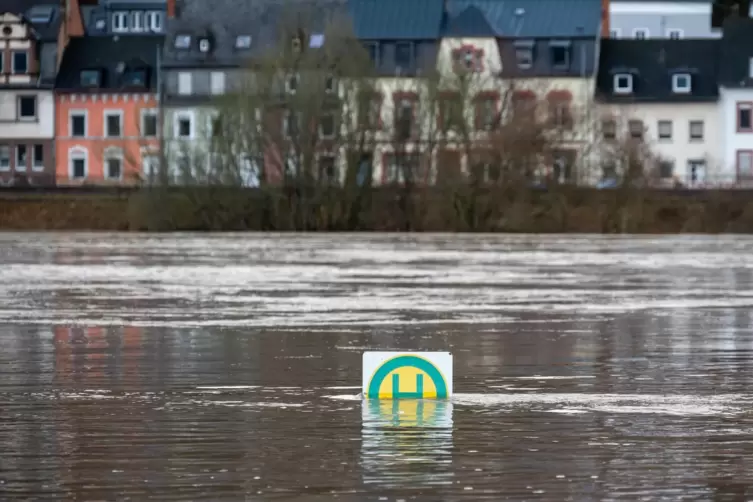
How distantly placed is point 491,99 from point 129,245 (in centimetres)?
2079

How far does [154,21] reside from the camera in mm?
128250

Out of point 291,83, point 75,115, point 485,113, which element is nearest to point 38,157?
point 75,115

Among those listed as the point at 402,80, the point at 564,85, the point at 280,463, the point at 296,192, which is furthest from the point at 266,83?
the point at 280,463

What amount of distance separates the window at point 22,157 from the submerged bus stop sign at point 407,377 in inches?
3476

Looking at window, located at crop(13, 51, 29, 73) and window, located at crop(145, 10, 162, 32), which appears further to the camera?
window, located at crop(145, 10, 162, 32)

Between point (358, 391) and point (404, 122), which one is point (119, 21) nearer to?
point (404, 122)

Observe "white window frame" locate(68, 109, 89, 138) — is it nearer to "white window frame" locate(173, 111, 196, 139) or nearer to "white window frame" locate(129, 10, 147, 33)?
"white window frame" locate(173, 111, 196, 139)

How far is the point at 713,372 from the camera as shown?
57.8 ft

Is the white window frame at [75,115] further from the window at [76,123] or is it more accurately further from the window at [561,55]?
the window at [561,55]

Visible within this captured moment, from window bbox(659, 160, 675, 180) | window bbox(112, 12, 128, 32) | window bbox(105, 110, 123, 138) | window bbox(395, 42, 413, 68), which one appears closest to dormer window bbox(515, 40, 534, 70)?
window bbox(395, 42, 413, 68)

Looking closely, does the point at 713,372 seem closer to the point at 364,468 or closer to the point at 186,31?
the point at 364,468

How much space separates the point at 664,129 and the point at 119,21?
41.4 metres

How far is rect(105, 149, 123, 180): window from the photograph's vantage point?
9844 centimetres

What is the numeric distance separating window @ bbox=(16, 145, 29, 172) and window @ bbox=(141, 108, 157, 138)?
6.07 meters
